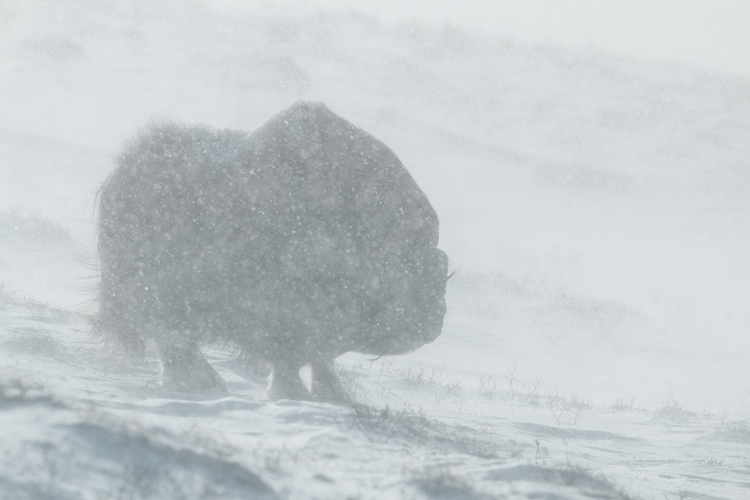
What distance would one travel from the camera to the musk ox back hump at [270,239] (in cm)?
358

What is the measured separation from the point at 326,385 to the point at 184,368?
880mm

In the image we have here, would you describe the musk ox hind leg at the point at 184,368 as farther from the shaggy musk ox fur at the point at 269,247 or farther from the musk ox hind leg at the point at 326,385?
the musk ox hind leg at the point at 326,385

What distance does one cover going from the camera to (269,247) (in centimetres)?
357

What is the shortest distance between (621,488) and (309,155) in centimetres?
237

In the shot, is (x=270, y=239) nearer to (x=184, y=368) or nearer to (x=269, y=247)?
(x=269, y=247)

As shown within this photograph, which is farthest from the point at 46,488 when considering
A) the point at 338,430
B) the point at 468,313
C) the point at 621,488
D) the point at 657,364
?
the point at 657,364

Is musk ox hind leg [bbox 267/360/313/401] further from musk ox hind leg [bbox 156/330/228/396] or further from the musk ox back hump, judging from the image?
musk ox hind leg [bbox 156/330/228/396]

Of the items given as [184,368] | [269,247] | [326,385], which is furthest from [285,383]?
[269,247]

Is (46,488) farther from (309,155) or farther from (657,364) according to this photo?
(657,364)

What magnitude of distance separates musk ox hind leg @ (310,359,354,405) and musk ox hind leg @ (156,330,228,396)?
0.56 meters

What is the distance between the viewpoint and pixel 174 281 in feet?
12.1

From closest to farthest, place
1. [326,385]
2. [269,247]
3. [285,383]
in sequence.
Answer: [269,247]
[285,383]
[326,385]

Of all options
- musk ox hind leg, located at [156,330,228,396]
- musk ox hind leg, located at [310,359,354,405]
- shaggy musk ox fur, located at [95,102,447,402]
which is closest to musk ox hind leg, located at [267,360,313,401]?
shaggy musk ox fur, located at [95,102,447,402]

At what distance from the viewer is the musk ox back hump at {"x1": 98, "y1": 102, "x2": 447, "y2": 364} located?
11.8ft
